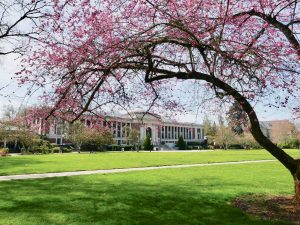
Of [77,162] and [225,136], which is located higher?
[225,136]

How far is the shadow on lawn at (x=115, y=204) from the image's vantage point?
768cm

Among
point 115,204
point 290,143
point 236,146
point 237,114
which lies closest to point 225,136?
point 236,146

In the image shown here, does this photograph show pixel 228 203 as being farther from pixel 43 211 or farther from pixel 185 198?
pixel 43 211

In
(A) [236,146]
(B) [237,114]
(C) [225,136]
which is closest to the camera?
(B) [237,114]

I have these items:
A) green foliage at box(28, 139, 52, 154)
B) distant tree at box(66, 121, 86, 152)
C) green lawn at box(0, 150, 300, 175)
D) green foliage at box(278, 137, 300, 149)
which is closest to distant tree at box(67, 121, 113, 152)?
distant tree at box(66, 121, 86, 152)

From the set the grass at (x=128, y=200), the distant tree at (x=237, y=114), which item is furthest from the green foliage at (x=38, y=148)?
the distant tree at (x=237, y=114)

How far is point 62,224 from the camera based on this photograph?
23.8ft

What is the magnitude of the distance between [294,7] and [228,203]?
213 inches

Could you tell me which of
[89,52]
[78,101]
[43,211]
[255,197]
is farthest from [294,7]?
[43,211]

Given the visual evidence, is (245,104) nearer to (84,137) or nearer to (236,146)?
(84,137)

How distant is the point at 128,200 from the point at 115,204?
0.69 metres

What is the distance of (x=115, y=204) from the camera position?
9.41 metres

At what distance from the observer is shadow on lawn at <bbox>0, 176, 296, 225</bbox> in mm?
7677

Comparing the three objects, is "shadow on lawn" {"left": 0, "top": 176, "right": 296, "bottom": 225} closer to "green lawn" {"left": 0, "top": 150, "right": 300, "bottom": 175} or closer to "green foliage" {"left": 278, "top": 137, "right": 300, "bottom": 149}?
"green lawn" {"left": 0, "top": 150, "right": 300, "bottom": 175}
